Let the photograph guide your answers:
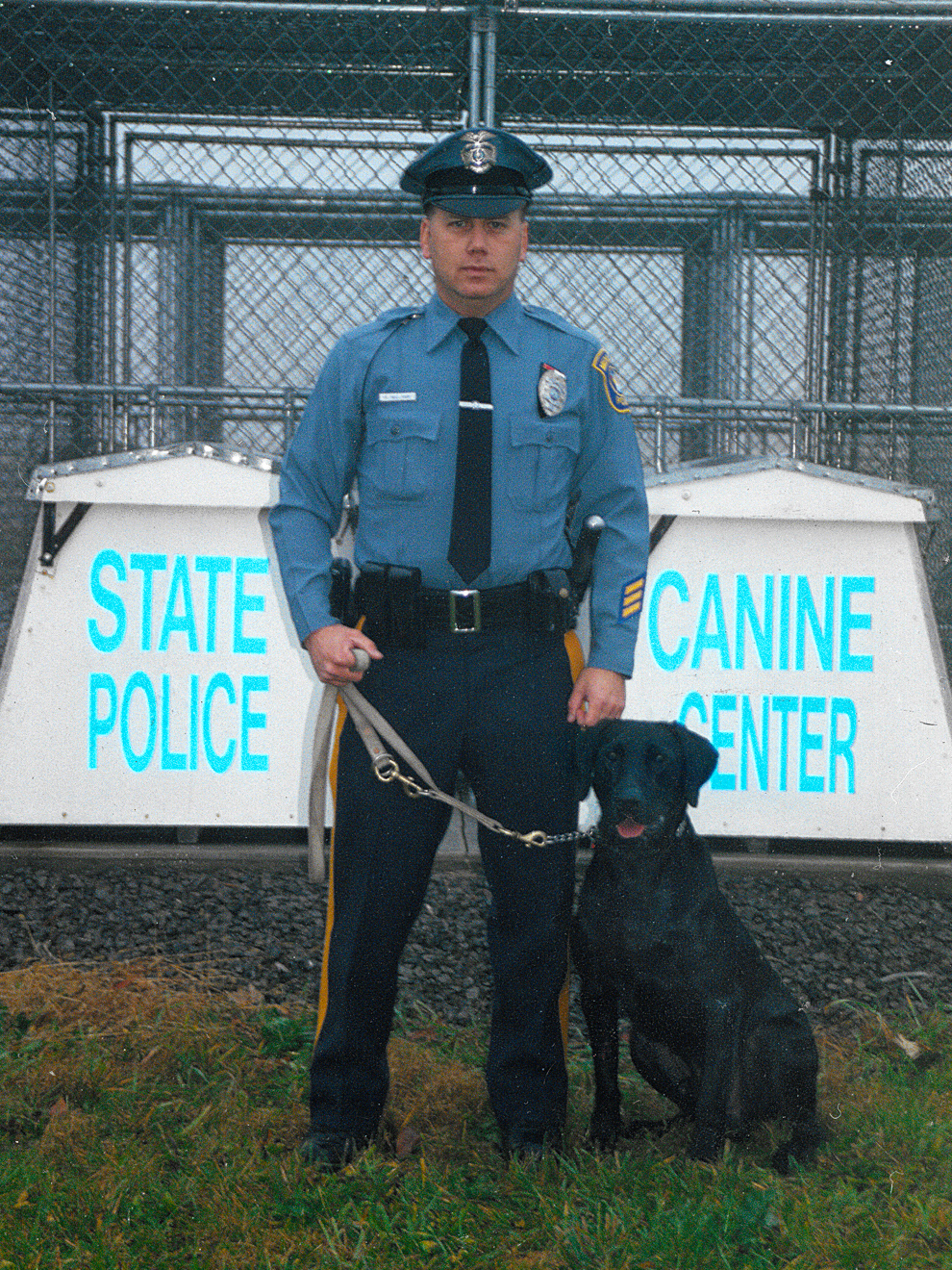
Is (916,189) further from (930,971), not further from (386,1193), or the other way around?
(386,1193)

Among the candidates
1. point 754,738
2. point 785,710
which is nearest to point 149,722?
point 754,738

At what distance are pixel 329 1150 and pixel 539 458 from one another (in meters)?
1.48

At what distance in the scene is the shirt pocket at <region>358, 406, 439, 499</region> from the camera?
2.57 m

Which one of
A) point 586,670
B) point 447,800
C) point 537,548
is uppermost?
point 537,548

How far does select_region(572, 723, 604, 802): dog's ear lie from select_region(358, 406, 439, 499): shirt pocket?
0.59 m

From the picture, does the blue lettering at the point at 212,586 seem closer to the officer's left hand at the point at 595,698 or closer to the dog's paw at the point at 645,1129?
the officer's left hand at the point at 595,698

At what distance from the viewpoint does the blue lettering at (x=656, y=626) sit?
491cm

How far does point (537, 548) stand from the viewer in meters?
2.61

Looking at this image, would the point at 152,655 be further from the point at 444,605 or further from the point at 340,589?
the point at 444,605

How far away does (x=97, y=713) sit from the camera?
485cm

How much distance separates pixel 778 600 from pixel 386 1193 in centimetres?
303

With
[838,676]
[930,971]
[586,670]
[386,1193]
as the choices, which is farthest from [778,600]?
[386,1193]

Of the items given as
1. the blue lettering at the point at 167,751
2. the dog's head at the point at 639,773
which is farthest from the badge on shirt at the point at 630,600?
the blue lettering at the point at 167,751

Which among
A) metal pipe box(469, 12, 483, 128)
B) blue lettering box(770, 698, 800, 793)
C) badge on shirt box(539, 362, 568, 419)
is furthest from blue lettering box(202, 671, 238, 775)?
badge on shirt box(539, 362, 568, 419)
